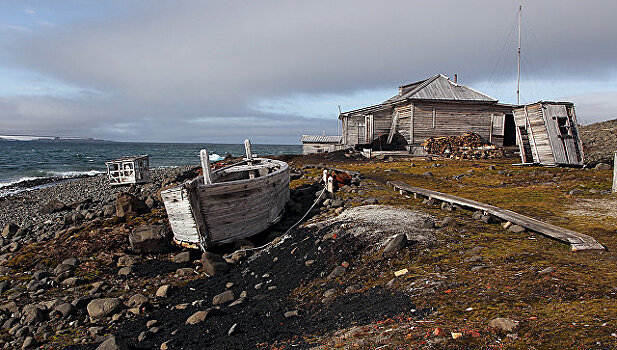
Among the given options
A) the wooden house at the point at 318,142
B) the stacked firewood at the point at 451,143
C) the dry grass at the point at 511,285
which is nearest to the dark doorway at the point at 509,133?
the stacked firewood at the point at 451,143

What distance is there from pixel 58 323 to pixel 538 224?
8885 millimetres

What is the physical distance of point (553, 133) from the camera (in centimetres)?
1473

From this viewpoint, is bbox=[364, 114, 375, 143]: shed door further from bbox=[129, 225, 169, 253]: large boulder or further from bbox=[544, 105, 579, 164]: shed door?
bbox=[129, 225, 169, 253]: large boulder

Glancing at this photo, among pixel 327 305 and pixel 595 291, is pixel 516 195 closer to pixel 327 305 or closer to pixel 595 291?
pixel 595 291

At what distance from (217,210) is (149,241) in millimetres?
2257

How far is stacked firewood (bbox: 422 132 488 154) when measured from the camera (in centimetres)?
2414

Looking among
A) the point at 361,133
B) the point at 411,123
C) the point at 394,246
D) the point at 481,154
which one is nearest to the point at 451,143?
the point at 481,154

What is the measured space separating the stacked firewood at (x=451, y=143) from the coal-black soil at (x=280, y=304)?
18705mm

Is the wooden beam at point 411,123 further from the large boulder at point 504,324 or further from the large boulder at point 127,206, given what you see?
the large boulder at point 504,324

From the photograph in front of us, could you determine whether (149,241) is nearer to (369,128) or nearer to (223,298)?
(223,298)

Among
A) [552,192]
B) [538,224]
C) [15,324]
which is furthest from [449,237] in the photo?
[15,324]

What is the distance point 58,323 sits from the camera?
601 cm

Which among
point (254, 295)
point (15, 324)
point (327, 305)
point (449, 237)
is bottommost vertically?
point (15, 324)

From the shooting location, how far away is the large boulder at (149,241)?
30.1ft
